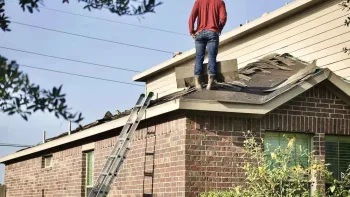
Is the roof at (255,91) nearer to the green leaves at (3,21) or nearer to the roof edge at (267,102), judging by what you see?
the roof edge at (267,102)

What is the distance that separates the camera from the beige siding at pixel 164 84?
2158 cm

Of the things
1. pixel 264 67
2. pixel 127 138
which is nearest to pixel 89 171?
pixel 127 138

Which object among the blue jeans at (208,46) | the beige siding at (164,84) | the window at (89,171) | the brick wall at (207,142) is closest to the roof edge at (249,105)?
the brick wall at (207,142)

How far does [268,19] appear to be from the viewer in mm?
16734

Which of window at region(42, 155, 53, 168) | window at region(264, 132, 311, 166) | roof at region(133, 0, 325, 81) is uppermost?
roof at region(133, 0, 325, 81)

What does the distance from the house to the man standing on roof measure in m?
0.43

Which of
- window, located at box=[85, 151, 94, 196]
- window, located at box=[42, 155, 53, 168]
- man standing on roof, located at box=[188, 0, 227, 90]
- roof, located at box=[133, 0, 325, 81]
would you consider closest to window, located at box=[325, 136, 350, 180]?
man standing on roof, located at box=[188, 0, 227, 90]

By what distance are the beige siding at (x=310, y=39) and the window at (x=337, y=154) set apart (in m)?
1.97

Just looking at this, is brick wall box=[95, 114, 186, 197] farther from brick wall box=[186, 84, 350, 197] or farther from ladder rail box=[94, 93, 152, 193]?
ladder rail box=[94, 93, 152, 193]

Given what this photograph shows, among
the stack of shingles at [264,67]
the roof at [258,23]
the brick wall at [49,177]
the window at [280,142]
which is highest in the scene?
the roof at [258,23]

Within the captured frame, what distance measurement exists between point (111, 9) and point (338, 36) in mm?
11076

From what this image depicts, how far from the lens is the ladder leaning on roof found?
41.3ft

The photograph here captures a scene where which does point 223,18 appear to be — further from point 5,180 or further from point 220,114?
point 5,180

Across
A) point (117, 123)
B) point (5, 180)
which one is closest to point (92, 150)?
point (117, 123)
